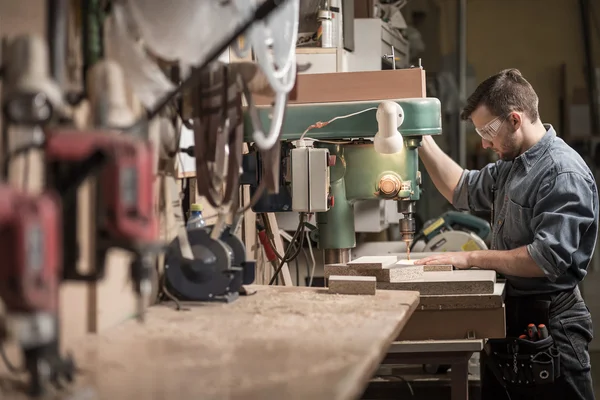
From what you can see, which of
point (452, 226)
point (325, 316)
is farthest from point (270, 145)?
point (452, 226)

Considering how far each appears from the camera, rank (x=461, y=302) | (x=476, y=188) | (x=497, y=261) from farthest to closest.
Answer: (x=476, y=188) → (x=497, y=261) → (x=461, y=302)

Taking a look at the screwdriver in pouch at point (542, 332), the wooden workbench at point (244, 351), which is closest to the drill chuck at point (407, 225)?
the screwdriver in pouch at point (542, 332)

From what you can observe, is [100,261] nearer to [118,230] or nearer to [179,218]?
[118,230]

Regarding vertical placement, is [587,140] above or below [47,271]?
above

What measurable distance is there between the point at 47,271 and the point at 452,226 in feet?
11.4

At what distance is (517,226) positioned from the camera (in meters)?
3.02

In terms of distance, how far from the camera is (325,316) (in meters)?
1.74

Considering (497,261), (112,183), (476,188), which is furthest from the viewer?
(476,188)

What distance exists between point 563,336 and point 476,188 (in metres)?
0.80

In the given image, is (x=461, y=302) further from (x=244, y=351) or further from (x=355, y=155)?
(x=244, y=351)

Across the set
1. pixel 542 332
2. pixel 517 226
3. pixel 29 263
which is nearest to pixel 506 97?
pixel 517 226

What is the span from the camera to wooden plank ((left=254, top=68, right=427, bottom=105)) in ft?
8.82

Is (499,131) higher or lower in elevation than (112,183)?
higher

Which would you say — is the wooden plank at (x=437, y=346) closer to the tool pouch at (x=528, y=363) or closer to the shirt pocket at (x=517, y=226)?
the tool pouch at (x=528, y=363)
